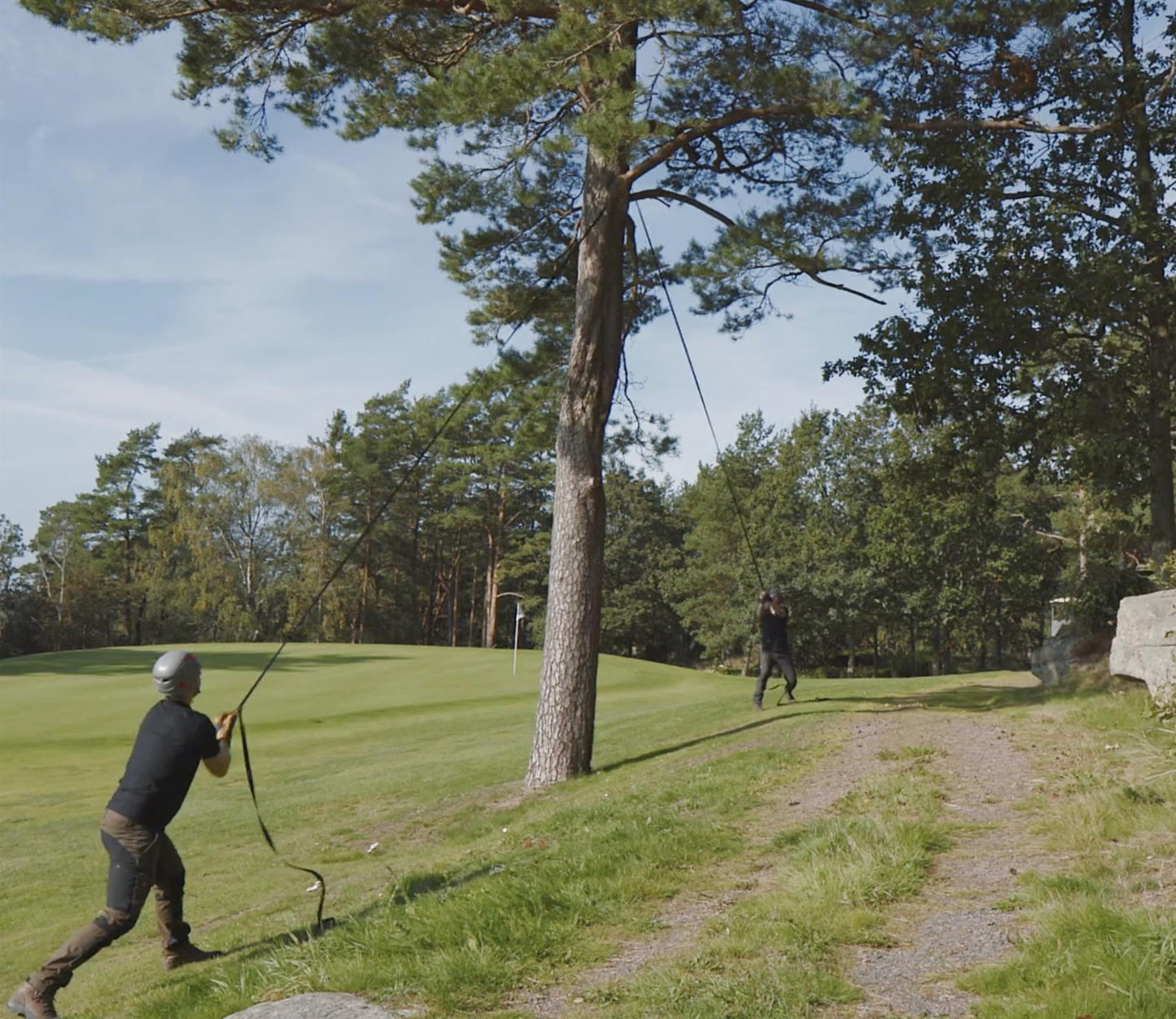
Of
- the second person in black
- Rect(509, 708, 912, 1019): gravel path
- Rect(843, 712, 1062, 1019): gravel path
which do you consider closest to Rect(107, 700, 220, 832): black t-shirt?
Rect(509, 708, 912, 1019): gravel path

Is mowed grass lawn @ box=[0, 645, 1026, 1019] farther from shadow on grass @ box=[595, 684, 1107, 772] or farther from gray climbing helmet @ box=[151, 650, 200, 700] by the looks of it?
gray climbing helmet @ box=[151, 650, 200, 700]

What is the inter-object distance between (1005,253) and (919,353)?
2.08 m

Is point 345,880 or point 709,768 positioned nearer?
point 345,880

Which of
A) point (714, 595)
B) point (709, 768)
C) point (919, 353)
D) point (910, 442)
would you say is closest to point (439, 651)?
point (714, 595)

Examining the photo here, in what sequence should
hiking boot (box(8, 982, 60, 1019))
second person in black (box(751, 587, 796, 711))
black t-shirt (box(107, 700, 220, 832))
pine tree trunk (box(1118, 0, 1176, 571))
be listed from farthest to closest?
second person in black (box(751, 587, 796, 711)) → pine tree trunk (box(1118, 0, 1176, 571)) → black t-shirt (box(107, 700, 220, 832)) → hiking boot (box(8, 982, 60, 1019))

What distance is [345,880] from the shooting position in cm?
786

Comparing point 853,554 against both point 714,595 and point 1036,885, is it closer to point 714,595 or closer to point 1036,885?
point 714,595

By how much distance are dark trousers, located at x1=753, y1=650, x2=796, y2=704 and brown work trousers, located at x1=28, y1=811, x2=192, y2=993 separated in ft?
34.3

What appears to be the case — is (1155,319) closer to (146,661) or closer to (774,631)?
(774,631)

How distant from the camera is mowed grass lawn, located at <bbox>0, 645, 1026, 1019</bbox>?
4.74m

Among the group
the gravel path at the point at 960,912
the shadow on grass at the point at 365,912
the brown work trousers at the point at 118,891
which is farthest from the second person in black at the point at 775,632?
the brown work trousers at the point at 118,891

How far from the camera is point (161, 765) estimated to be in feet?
18.1

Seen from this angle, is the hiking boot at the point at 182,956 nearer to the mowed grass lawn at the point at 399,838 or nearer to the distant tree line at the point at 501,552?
the mowed grass lawn at the point at 399,838

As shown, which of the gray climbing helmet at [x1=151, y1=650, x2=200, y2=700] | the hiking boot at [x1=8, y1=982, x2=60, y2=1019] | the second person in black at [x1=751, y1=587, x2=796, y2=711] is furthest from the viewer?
the second person in black at [x1=751, y1=587, x2=796, y2=711]
